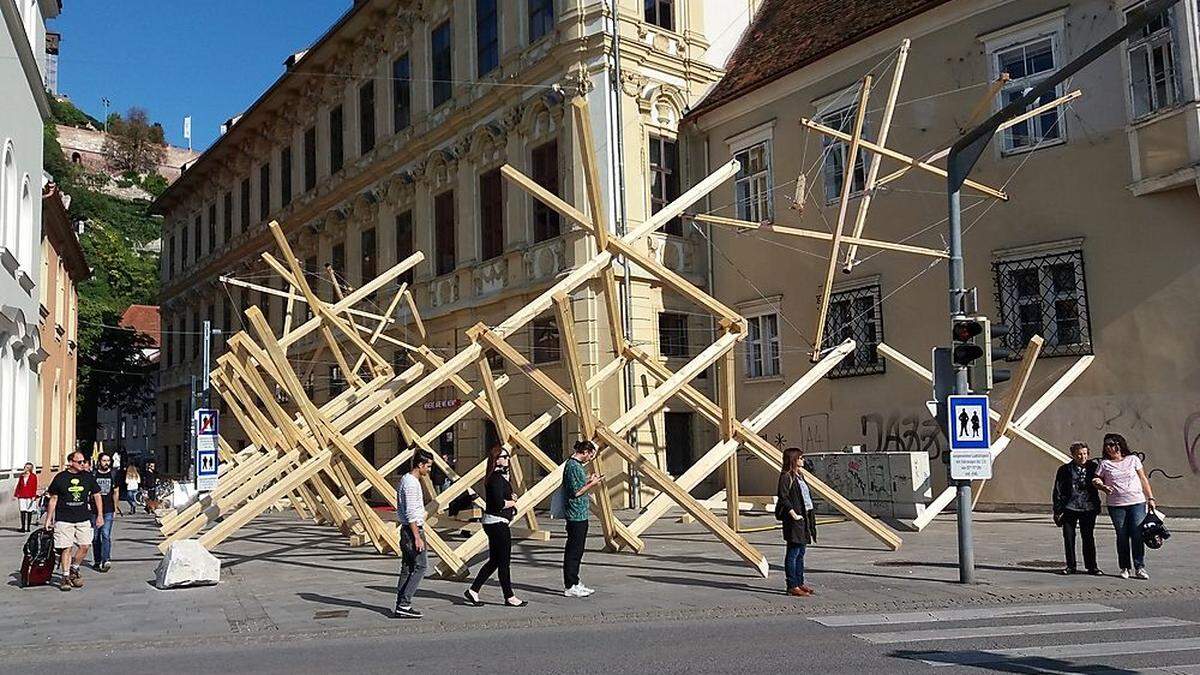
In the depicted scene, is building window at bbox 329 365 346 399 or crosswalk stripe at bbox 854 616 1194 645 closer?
crosswalk stripe at bbox 854 616 1194 645

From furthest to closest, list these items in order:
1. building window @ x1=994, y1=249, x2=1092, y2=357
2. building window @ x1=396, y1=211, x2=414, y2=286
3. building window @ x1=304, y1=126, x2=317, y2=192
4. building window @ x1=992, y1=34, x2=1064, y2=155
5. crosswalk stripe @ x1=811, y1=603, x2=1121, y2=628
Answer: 1. building window @ x1=304, y1=126, x2=317, y2=192
2. building window @ x1=396, y1=211, x2=414, y2=286
3. building window @ x1=992, y1=34, x2=1064, y2=155
4. building window @ x1=994, y1=249, x2=1092, y2=357
5. crosswalk stripe @ x1=811, y1=603, x2=1121, y2=628

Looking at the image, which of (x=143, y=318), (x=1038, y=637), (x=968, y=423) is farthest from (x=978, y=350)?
(x=143, y=318)

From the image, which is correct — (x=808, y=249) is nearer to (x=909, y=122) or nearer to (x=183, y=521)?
(x=909, y=122)

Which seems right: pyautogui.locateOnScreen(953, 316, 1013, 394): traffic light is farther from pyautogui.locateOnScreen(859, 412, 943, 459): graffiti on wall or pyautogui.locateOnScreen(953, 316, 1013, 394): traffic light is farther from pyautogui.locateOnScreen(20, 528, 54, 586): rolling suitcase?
pyautogui.locateOnScreen(20, 528, 54, 586): rolling suitcase

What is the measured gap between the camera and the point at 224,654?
8.53 meters

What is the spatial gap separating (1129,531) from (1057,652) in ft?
14.5

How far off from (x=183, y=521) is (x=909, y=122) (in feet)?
47.3

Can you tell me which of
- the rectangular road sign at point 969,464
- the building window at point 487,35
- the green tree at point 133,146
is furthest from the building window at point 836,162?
the green tree at point 133,146

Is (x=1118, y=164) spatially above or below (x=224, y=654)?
above

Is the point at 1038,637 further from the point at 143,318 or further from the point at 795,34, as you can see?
the point at 143,318

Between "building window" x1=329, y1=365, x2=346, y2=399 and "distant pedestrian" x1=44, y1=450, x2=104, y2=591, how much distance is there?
1983 cm

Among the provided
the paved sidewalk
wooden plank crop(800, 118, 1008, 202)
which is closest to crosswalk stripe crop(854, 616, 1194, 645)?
the paved sidewalk

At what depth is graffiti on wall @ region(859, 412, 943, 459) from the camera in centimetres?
1955

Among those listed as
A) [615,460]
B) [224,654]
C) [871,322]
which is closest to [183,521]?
[224,654]
